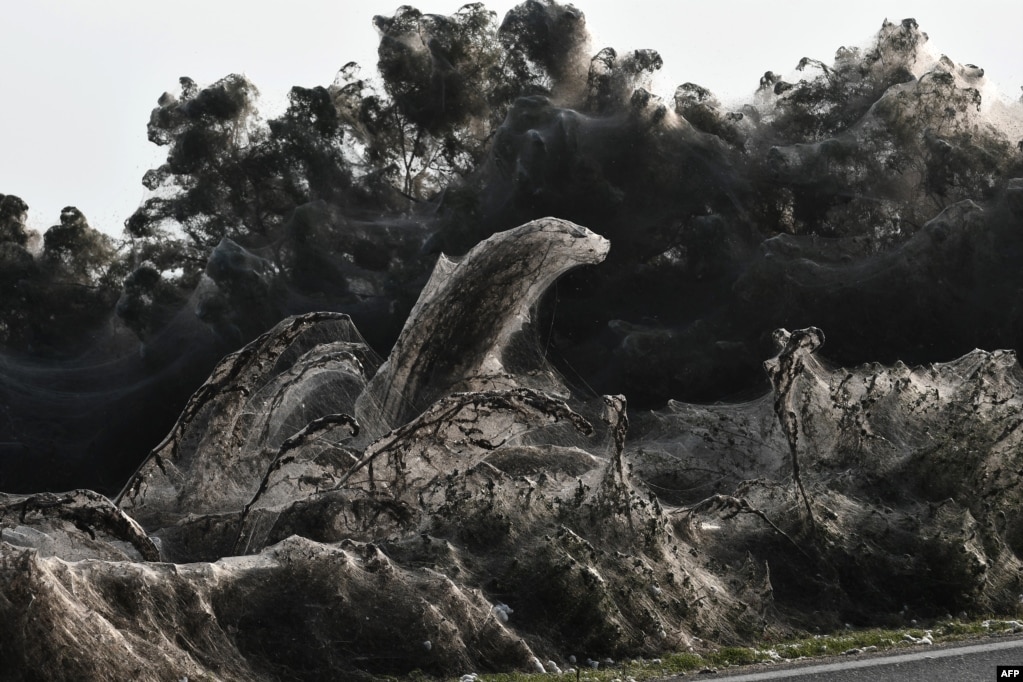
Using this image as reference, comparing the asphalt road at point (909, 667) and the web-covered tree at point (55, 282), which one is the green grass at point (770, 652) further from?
the web-covered tree at point (55, 282)

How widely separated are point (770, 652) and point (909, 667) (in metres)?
1.11

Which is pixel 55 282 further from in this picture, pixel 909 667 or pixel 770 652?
pixel 909 667

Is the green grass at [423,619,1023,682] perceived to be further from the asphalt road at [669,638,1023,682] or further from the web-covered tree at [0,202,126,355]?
the web-covered tree at [0,202,126,355]

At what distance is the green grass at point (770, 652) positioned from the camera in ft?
26.2

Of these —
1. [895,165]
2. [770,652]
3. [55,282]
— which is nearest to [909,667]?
[770,652]

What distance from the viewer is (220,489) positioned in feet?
47.9

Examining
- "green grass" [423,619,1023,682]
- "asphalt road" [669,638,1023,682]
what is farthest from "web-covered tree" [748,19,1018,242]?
"asphalt road" [669,638,1023,682]

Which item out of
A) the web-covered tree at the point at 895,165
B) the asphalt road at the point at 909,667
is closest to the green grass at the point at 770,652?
the asphalt road at the point at 909,667

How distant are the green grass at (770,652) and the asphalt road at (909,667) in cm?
38

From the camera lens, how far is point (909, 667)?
7805 mm

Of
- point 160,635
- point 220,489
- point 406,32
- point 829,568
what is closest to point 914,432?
point 829,568

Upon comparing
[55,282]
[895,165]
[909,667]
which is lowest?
[909,667]

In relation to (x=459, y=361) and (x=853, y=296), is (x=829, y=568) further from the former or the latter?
(x=853, y=296)

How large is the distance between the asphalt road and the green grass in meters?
0.38
